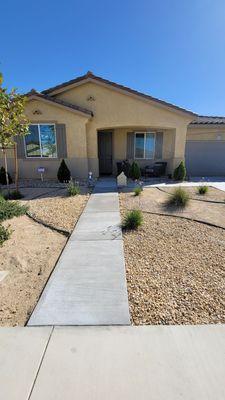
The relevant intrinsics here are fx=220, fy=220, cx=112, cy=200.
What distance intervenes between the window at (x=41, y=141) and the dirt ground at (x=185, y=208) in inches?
206

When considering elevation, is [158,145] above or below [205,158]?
above

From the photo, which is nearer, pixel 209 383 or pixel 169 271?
pixel 209 383

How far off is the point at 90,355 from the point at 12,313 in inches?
48.0

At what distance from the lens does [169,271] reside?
3.66 metres

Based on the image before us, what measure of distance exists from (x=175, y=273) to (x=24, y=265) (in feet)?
8.53

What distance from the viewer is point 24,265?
3.87 m

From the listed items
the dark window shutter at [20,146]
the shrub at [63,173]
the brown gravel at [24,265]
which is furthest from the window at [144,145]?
the brown gravel at [24,265]

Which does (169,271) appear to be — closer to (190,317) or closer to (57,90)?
(190,317)

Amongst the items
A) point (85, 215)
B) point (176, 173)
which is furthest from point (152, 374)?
point (176, 173)

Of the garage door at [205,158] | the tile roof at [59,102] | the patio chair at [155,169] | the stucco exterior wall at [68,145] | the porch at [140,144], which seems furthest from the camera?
the garage door at [205,158]

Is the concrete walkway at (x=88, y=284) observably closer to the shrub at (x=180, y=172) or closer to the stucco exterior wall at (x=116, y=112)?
the shrub at (x=180, y=172)

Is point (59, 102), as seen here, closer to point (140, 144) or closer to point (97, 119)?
point (97, 119)

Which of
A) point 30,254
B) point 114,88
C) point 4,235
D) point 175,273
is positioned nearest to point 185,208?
point 175,273

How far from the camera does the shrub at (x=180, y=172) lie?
38.8 ft
